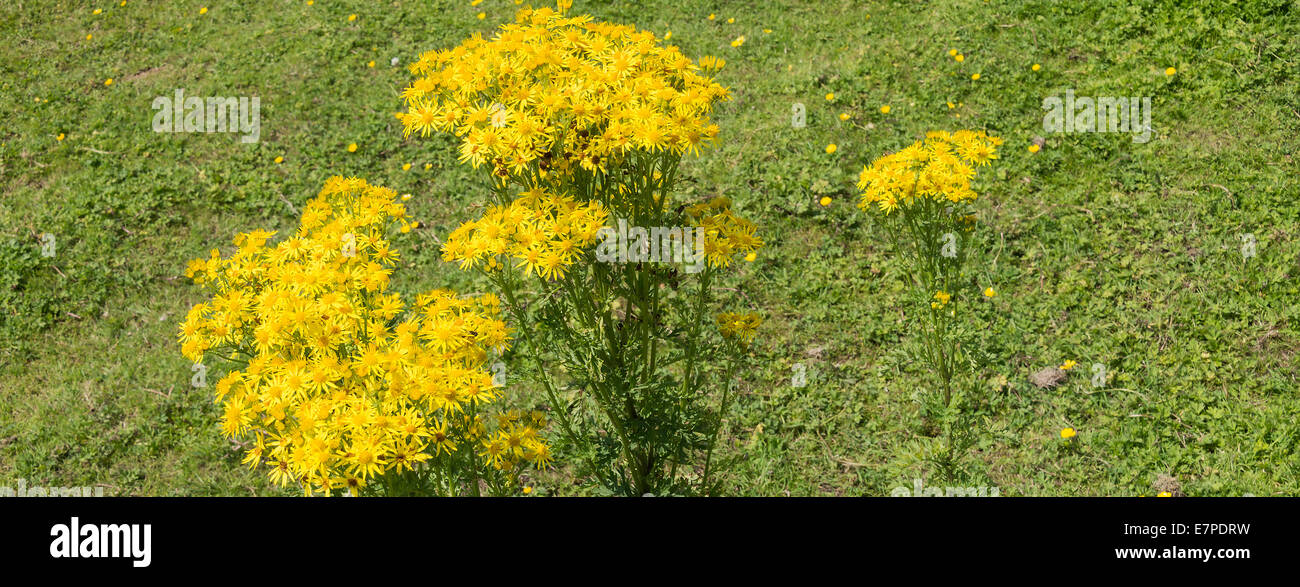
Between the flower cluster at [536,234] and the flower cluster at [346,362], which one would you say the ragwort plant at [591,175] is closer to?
the flower cluster at [536,234]

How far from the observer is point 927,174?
331 centimetres

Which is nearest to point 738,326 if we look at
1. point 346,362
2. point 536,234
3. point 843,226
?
point 536,234

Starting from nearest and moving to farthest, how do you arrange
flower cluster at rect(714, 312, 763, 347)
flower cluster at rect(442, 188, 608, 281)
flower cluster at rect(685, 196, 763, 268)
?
flower cluster at rect(442, 188, 608, 281) → flower cluster at rect(685, 196, 763, 268) → flower cluster at rect(714, 312, 763, 347)

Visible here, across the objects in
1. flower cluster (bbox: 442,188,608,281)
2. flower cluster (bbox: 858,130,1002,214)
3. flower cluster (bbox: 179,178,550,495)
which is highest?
flower cluster (bbox: 858,130,1002,214)

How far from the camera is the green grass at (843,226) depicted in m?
3.94

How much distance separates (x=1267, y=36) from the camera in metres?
5.45

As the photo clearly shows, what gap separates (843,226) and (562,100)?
9.65ft

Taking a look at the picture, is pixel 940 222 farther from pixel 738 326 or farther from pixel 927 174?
pixel 738 326

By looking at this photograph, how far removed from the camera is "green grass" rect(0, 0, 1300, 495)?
3.94 meters

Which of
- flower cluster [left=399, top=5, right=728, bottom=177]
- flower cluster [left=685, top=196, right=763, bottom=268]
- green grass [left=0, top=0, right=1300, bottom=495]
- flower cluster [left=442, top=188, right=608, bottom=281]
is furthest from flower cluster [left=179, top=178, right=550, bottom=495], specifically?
green grass [left=0, top=0, right=1300, bottom=495]

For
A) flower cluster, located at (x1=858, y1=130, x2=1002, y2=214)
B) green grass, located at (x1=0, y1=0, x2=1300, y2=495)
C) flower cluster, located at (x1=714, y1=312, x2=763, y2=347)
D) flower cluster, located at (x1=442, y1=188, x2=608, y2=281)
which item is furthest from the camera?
green grass, located at (x1=0, y1=0, x2=1300, y2=495)

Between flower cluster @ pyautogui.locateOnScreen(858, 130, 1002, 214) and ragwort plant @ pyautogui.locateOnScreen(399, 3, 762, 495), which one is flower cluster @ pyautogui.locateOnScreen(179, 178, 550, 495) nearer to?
ragwort plant @ pyautogui.locateOnScreen(399, 3, 762, 495)

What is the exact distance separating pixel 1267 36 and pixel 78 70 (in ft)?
28.3
